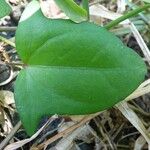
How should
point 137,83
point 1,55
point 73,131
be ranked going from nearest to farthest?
1. point 137,83
2. point 73,131
3. point 1,55

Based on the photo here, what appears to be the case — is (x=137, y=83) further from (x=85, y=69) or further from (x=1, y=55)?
(x=1, y=55)

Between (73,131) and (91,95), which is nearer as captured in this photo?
(91,95)

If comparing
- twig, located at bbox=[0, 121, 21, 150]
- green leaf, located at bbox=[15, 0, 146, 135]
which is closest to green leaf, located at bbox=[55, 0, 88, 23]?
green leaf, located at bbox=[15, 0, 146, 135]

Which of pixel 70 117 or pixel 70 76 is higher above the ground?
pixel 70 76

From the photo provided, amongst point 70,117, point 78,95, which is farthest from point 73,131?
point 78,95

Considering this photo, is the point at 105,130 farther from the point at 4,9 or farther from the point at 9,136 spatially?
the point at 4,9

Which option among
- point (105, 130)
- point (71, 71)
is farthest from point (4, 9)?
point (105, 130)

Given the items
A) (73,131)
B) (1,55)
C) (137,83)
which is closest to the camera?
(137,83)
